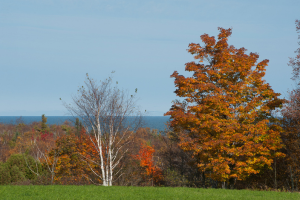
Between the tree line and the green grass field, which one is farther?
the tree line

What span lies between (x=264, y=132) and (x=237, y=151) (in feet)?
6.46

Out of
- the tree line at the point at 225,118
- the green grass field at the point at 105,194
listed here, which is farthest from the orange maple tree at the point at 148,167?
the green grass field at the point at 105,194

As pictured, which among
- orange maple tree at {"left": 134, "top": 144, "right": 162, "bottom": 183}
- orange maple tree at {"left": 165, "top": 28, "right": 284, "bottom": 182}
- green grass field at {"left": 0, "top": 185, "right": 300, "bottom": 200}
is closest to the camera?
green grass field at {"left": 0, "top": 185, "right": 300, "bottom": 200}

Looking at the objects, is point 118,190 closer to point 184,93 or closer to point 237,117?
point 184,93

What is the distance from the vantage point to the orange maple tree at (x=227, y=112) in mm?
15648

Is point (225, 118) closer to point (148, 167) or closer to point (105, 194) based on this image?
point (105, 194)

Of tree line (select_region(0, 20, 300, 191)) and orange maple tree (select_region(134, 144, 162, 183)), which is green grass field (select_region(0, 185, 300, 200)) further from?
orange maple tree (select_region(134, 144, 162, 183))

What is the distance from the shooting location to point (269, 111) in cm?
1739

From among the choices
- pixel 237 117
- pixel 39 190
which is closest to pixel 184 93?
pixel 237 117

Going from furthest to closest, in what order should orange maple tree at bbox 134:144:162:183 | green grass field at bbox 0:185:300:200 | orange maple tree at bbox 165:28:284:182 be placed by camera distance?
orange maple tree at bbox 134:144:162:183
orange maple tree at bbox 165:28:284:182
green grass field at bbox 0:185:300:200

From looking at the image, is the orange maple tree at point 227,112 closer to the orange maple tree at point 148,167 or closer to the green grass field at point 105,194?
the green grass field at point 105,194

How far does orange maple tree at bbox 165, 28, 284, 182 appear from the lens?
15648 mm

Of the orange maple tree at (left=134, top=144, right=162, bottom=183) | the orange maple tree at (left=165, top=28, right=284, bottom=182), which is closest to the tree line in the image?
the orange maple tree at (left=165, top=28, right=284, bottom=182)

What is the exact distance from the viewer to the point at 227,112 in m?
15.9
